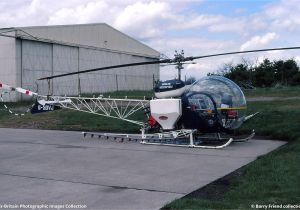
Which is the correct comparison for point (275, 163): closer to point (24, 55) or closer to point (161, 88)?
point (161, 88)

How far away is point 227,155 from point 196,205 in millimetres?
5218

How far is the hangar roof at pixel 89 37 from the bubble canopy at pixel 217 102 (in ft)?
72.5

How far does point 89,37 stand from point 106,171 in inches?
1250

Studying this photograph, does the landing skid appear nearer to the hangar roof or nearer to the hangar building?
the hangar building

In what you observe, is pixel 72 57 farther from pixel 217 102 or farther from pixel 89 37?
pixel 217 102

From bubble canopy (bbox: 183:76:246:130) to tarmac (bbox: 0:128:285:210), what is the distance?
85cm

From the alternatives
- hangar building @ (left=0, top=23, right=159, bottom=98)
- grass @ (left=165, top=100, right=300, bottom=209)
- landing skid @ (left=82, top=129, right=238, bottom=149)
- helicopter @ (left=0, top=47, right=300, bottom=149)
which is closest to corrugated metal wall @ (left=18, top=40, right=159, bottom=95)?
hangar building @ (left=0, top=23, right=159, bottom=98)

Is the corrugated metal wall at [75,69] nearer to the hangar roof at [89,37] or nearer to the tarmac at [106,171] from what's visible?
the hangar roof at [89,37]

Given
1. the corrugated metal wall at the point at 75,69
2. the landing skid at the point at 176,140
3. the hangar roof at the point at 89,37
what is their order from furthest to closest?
the hangar roof at the point at 89,37, the corrugated metal wall at the point at 75,69, the landing skid at the point at 176,140

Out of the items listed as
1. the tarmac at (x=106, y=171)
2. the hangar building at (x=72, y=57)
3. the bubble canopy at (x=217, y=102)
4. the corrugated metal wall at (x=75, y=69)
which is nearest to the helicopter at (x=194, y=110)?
the bubble canopy at (x=217, y=102)

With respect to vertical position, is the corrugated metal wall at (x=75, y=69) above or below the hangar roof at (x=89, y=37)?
below

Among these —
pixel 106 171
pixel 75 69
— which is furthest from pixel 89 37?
pixel 106 171

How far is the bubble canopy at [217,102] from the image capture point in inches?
497

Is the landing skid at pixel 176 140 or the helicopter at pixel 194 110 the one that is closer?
the helicopter at pixel 194 110
